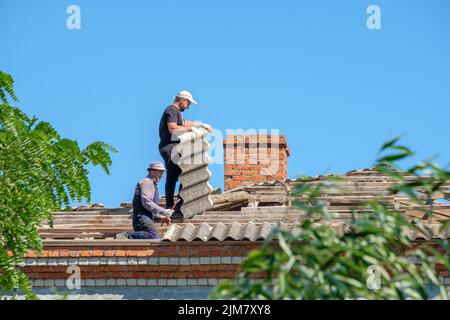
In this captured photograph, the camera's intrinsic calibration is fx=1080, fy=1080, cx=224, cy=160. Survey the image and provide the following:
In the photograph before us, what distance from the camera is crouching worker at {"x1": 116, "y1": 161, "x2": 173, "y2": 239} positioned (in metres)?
13.8

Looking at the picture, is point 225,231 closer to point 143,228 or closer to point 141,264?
point 141,264

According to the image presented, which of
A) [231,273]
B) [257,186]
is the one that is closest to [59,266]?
[231,273]

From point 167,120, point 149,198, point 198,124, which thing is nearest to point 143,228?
point 149,198

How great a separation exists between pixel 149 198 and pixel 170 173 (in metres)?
1.33

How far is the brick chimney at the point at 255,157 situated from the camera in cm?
2028

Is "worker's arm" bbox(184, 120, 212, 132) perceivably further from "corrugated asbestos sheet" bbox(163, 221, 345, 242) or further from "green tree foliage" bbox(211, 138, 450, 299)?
"green tree foliage" bbox(211, 138, 450, 299)

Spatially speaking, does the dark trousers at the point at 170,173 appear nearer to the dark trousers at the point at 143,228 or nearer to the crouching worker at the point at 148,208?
the crouching worker at the point at 148,208

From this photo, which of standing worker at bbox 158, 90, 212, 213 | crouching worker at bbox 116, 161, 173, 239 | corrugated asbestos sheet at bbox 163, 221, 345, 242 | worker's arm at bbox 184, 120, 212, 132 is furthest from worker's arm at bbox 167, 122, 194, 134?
corrugated asbestos sheet at bbox 163, 221, 345, 242

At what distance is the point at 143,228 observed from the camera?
1387cm

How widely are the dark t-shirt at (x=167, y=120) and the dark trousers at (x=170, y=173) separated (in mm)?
110

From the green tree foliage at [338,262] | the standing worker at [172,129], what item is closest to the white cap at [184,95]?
the standing worker at [172,129]
